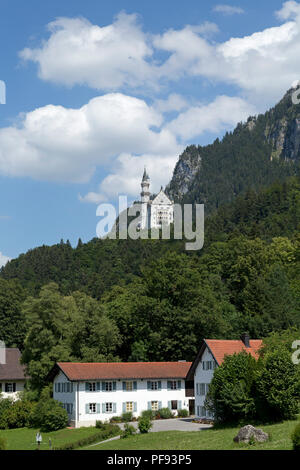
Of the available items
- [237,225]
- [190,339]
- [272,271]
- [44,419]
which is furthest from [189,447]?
[237,225]

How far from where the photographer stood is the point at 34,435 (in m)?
46.6

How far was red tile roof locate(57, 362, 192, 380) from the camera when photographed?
173 ft

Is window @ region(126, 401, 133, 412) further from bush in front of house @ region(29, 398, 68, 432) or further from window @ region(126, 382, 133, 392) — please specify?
bush in front of house @ region(29, 398, 68, 432)

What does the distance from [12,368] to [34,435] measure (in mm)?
23774

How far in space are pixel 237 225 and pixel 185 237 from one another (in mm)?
16463

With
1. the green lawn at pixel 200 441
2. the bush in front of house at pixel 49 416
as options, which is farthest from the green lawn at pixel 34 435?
the green lawn at pixel 200 441

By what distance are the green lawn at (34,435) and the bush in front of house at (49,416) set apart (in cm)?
105

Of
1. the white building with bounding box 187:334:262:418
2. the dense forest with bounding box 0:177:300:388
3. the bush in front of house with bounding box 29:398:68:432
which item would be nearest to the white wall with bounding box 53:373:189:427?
the bush in front of house with bounding box 29:398:68:432

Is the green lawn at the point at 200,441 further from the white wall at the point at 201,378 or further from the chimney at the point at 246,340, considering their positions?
the chimney at the point at 246,340

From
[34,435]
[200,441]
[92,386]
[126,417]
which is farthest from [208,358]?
[200,441]

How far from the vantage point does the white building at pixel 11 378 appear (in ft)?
221

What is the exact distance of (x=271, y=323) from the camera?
68938mm

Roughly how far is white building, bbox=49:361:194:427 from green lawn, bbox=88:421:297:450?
13.1m

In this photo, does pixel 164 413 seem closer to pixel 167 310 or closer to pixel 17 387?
pixel 167 310
